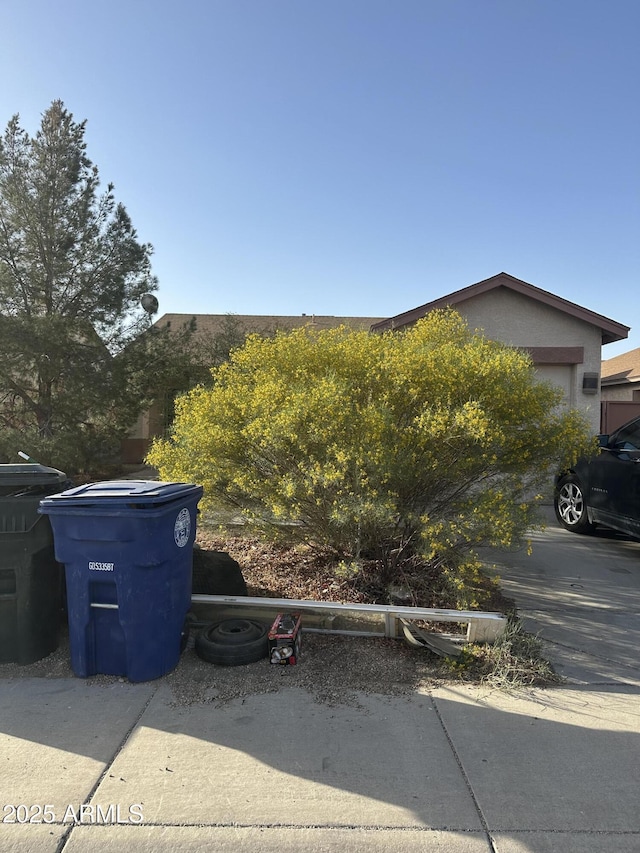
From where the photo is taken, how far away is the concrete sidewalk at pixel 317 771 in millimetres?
2123

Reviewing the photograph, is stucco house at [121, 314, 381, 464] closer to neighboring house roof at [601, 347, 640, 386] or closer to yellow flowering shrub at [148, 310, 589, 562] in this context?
yellow flowering shrub at [148, 310, 589, 562]

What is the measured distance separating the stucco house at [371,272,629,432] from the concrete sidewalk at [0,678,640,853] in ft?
26.6

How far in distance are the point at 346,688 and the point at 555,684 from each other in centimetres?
129

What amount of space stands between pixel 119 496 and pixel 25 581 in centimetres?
86

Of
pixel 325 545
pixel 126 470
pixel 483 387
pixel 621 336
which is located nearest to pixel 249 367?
pixel 325 545

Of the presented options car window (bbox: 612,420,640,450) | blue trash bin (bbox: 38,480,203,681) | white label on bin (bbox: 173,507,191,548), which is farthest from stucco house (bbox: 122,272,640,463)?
blue trash bin (bbox: 38,480,203,681)

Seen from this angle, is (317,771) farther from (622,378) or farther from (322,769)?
(622,378)

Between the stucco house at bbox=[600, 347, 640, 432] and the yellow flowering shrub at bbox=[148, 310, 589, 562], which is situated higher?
the stucco house at bbox=[600, 347, 640, 432]

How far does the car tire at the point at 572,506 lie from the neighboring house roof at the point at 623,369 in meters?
14.6

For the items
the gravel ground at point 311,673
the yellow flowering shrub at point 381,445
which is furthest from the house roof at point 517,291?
the gravel ground at point 311,673

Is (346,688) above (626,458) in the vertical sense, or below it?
below

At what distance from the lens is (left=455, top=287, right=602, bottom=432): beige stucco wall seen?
35.0 ft

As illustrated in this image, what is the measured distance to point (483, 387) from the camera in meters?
4.11

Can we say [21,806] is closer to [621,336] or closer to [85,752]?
[85,752]
